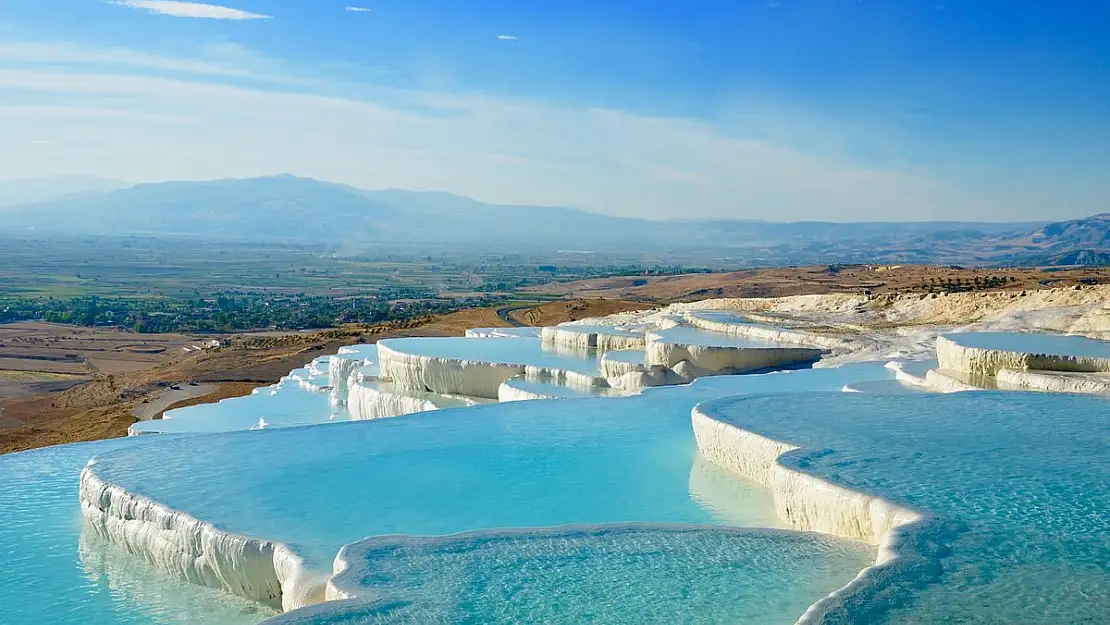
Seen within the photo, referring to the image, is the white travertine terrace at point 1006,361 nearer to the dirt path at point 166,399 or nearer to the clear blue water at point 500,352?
the clear blue water at point 500,352

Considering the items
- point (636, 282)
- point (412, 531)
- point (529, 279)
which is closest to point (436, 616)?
point (412, 531)

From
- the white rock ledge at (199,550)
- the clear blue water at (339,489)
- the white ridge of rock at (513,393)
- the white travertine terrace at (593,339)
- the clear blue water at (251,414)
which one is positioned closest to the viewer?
the white rock ledge at (199,550)

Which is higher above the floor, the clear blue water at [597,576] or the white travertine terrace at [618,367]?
the white travertine terrace at [618,367]

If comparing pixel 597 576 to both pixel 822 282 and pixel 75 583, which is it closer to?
pixel 75 583

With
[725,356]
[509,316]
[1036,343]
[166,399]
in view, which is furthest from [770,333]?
[509,316]

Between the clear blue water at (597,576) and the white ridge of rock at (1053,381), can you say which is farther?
the white ridge of rock at (1053,381)

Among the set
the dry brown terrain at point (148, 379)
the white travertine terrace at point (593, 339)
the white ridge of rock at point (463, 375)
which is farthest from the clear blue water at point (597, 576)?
the dry brown terrain at point (148, 379)

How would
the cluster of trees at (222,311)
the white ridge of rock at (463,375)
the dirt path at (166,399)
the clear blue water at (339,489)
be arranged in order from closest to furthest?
1. the clear blue water at (339,489)
2. the white ridge of rock at (463,375)
3. the dirt path at (166,399)
4. the cluster of trees at (222,311)
